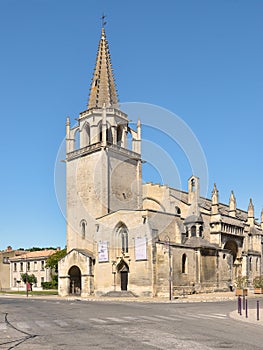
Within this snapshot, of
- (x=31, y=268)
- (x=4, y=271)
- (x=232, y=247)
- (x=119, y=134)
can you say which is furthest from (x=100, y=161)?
(x=4, y=271)

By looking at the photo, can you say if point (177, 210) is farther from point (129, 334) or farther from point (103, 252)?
point (129, 334)

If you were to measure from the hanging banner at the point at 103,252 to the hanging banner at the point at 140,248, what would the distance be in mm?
4025

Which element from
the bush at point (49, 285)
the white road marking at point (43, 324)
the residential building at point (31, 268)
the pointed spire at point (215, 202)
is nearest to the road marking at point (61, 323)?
the white road marking at point (43, 324)

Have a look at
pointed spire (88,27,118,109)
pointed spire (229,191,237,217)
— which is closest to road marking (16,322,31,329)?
pointed spire (88,27,118,109)

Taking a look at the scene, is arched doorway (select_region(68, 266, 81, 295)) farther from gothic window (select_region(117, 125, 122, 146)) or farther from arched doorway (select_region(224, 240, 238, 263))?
arched doorway (select_region(224, 240, 238, 263))

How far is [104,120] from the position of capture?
50.7 m

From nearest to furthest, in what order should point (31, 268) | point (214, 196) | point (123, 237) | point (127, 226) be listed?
point (127, 226), point (123, 237), point (214, 196), point (31, 268)

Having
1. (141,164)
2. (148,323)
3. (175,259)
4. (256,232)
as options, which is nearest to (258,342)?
(148,323)

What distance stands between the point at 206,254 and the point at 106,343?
38.3 metres

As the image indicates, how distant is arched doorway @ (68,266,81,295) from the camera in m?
51.0

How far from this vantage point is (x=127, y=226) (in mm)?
46281

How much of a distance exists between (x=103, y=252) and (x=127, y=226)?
13.2ft

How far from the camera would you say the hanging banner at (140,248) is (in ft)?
144

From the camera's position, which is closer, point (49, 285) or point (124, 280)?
point (124, 280)
